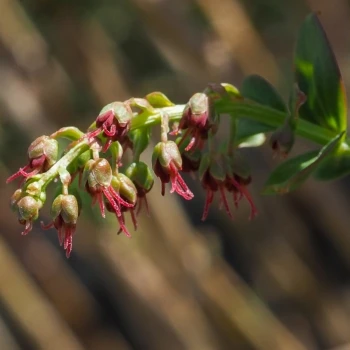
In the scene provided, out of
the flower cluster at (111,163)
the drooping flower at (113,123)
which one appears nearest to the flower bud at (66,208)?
the flower cluster at (111,163)

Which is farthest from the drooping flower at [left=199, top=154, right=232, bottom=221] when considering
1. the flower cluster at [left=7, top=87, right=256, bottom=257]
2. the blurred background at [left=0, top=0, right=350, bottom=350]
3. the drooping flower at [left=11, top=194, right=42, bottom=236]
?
the blurred background at [left=0, top=0, right=350, bottom=350]

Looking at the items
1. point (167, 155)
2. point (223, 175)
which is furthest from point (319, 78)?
point (167, 155)

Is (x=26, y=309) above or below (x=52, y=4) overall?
below

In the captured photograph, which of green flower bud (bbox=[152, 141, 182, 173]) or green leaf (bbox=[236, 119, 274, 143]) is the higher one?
green flower bud (bbox=[152, 141, 182, 173])

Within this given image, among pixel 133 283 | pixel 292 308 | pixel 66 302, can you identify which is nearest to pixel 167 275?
pixel 133 283

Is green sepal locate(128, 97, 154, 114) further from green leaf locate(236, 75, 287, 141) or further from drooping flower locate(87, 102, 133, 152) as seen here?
green leaf locate(236, 75, 287, 141)

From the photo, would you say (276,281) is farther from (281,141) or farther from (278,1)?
(281,141)
